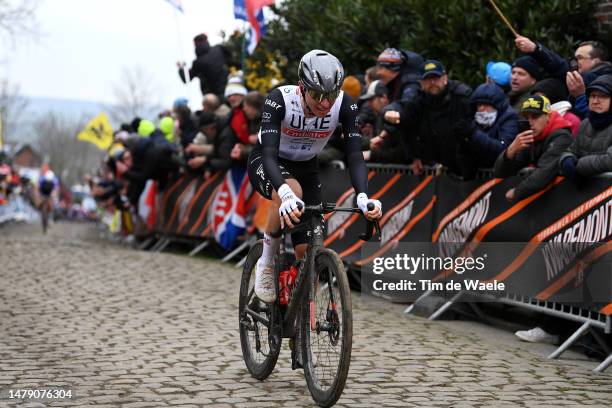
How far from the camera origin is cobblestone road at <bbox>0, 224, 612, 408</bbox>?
21.7 feet

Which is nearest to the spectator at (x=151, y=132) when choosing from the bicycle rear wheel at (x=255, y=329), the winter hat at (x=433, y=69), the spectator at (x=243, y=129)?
the spectator at (x=243, y=129)

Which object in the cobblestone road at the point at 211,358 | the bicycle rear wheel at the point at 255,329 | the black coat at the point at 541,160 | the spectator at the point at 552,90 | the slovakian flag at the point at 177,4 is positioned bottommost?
the cobblestone road at the point at 211,358

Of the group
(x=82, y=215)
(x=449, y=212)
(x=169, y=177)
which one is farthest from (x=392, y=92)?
(x=82, y=215)

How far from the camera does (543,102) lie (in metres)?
8.88

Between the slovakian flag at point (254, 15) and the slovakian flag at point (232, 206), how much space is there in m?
3.35

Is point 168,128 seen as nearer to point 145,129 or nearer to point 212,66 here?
point 145,129

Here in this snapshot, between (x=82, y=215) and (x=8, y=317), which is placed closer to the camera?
(x=8, y=317)

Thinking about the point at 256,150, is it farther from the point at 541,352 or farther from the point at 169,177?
the point at 169,177

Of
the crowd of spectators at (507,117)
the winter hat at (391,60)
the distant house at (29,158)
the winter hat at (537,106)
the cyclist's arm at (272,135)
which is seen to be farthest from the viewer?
the distant house at (29,158)

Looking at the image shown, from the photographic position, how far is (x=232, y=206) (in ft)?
50.9

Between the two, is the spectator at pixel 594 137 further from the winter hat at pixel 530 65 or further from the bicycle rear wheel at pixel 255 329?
the bicycle rear wheel at pixel 255 329

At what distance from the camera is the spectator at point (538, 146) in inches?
342

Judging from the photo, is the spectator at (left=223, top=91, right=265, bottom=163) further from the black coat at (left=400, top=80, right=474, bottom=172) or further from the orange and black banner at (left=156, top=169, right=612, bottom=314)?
the black coat at (left=400, top=80, right=474, bottom=172)

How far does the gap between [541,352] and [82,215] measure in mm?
80444
